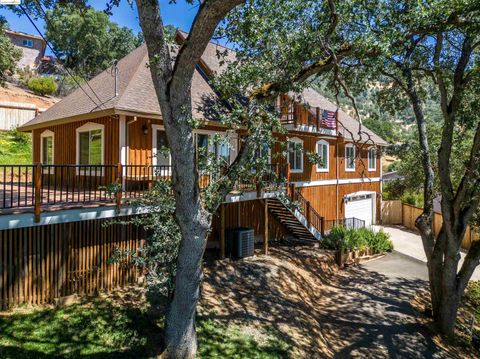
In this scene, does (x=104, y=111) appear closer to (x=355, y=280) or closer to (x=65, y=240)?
(x=65, y=240)

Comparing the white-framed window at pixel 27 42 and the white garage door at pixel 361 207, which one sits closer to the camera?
the white garage door at pixel 361 207

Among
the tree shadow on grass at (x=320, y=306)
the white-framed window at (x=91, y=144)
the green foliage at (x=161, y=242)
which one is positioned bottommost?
the tree shadow on grass at (x=320, y=306)

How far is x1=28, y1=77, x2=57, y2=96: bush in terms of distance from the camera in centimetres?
3462

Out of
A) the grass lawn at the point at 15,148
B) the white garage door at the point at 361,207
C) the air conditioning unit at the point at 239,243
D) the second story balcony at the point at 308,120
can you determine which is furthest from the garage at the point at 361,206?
the grass lawn at the point at 15,148

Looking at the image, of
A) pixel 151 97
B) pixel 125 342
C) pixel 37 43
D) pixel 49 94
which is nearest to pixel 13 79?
pixel 49 94

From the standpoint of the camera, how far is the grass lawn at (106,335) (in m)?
6.50

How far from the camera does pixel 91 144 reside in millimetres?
12445

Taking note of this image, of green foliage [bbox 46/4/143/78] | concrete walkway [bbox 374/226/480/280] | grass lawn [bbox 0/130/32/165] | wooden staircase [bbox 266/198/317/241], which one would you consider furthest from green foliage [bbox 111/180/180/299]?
green foliage [bbox 46/4/143/78]

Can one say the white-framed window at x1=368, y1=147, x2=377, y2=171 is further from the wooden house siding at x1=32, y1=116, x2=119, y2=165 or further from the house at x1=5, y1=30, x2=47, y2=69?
the house at x1=5, y1=30, x2=47, y2=69

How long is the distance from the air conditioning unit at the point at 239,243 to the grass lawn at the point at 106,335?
4209 millimetres

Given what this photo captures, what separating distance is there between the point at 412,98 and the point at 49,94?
37.2 metres

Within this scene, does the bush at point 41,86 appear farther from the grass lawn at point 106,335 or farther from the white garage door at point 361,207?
the grass lawn at point 106,335

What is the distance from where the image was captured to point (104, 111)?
1050 centimetres

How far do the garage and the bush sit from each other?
32.4 metres
